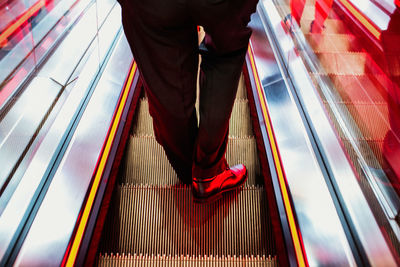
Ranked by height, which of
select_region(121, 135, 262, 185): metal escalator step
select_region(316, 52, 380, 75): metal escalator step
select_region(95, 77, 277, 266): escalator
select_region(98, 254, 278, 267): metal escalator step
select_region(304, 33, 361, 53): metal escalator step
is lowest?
select_region(98, 254, 278, 267): metal escalator step

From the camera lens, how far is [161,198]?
2105mm

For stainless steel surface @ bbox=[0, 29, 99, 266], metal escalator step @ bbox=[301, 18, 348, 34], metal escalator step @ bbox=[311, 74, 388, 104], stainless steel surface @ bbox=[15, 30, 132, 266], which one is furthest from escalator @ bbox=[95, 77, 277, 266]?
metal escalator step @ bbox=[301, 18, 348, 34]

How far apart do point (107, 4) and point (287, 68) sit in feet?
7.16

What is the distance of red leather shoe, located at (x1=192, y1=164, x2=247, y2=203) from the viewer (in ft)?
6.20

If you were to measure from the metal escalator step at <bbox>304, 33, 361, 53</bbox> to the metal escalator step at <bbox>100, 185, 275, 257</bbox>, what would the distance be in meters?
1.18

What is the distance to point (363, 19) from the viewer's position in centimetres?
206

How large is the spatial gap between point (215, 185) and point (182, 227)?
12.7 inches

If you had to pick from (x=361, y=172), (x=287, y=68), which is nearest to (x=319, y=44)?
(x=287, y=68)

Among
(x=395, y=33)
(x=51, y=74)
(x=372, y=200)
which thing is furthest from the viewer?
(x=51, y=74)

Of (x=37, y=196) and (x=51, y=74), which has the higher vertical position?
(x=51, y=74)

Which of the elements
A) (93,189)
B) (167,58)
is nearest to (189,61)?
(167,58)

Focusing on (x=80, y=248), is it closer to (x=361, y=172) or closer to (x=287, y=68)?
(x=361, y=172)

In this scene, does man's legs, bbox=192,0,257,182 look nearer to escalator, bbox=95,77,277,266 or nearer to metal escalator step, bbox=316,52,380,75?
escalator, bbox=95,77,277,266

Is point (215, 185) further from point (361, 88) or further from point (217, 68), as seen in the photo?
point (361, 88)
